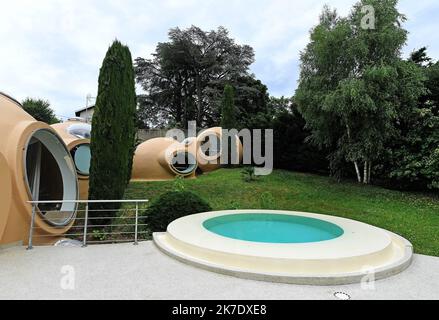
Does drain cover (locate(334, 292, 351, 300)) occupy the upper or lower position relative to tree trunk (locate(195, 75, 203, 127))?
lower

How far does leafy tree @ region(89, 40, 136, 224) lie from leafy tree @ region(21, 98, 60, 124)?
21.7 metres

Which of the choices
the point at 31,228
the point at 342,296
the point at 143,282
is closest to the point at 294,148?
the point at 342,296

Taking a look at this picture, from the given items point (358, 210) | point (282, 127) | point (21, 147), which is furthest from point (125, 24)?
point (282, 127)

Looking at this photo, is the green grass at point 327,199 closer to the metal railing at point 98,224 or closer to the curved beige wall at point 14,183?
the metal railing at point 98,224

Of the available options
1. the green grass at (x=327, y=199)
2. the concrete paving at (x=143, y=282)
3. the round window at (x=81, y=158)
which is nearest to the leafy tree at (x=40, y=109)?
the round window at (x=81, y=158)

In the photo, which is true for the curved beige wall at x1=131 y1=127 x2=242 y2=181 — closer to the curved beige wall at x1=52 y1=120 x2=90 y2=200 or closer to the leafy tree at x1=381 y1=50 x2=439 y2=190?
the curved beige wall at x1=52 y1=120 x2=90 y2=200

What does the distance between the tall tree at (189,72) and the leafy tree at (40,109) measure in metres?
8.79

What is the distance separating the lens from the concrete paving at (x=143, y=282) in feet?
11.6

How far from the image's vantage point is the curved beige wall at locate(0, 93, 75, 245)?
496 centimetres

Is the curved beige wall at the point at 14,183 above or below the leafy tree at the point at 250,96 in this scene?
below

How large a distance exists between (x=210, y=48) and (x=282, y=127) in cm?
1768

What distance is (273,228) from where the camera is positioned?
23.6ft

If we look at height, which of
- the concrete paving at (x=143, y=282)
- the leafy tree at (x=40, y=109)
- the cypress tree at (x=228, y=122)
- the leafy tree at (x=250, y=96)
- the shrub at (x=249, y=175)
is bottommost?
the concrete paving at (x=143, y=282)

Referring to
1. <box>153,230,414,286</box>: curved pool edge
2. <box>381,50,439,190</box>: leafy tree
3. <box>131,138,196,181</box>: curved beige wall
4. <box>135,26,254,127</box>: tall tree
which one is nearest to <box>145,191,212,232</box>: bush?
<box>153,230,414,286</box>: curved pool edge
